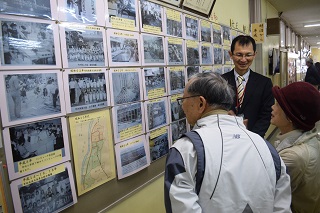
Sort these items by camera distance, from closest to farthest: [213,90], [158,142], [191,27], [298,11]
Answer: [213,90]
[158,142]
[191,27]
[298,11]

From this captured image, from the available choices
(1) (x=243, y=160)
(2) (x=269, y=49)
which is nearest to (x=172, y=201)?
(1) (x=243, y=160)

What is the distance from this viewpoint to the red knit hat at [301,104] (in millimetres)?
1070

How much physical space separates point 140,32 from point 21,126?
984 millimetres

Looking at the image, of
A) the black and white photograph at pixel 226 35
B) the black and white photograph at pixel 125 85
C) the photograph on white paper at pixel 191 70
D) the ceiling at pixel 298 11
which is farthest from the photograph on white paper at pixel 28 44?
the ceiling at pixel 298 11

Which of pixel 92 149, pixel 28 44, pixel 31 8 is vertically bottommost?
pixel 92 149

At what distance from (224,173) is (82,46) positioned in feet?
3.06

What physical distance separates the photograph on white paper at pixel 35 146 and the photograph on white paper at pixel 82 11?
1.65 feet

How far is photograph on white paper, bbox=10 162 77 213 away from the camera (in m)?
1.03

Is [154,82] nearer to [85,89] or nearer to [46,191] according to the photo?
[85,89]

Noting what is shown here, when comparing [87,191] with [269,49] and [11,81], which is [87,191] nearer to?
[11,81]

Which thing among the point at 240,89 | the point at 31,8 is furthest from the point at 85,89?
the point at 240,89

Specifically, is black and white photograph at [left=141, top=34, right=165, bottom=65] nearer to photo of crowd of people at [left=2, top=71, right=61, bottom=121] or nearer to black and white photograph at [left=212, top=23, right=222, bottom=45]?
photo of crowd of people at [left=2, top=71, right=61, bottom=121]

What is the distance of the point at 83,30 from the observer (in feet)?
4.27

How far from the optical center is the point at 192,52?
233 cm
